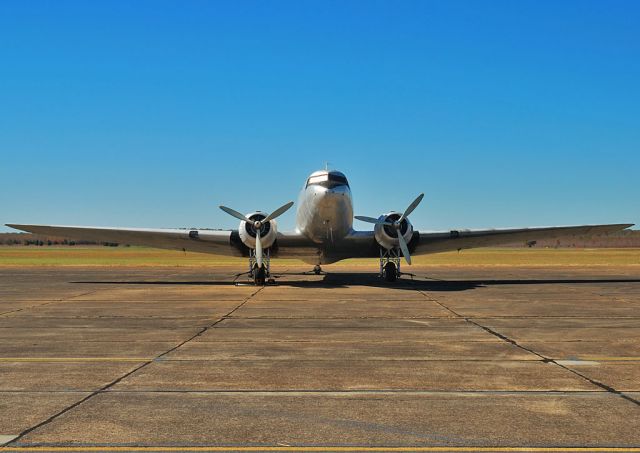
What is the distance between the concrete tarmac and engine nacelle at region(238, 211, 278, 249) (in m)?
11.0

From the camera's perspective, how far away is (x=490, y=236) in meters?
32.8

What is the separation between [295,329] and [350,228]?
15.9m

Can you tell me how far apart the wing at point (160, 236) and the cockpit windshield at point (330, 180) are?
5790 mm

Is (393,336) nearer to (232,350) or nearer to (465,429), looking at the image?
(232,350)

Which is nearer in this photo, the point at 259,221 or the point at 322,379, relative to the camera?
the point at 322,379

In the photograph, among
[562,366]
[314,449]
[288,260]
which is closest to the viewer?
[314,449]

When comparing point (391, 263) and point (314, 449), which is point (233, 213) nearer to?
point (391, 263)

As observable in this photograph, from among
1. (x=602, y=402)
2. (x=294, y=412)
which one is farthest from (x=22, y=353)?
(x=602, y=402)

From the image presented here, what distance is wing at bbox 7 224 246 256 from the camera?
30.8 m

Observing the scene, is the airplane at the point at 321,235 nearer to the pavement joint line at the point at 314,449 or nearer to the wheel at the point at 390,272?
the wheel at the point at 390,272

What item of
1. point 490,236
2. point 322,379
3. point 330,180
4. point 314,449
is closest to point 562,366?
point 322,379

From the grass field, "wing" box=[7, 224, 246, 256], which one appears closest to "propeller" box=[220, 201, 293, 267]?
"wing" box=[7, 224, 246, 256]

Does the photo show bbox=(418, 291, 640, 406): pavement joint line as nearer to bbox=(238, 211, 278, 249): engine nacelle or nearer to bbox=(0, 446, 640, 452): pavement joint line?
bbox=(0, 446, 640, 452): pavement joint line

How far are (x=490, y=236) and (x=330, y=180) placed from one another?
1107 cm
